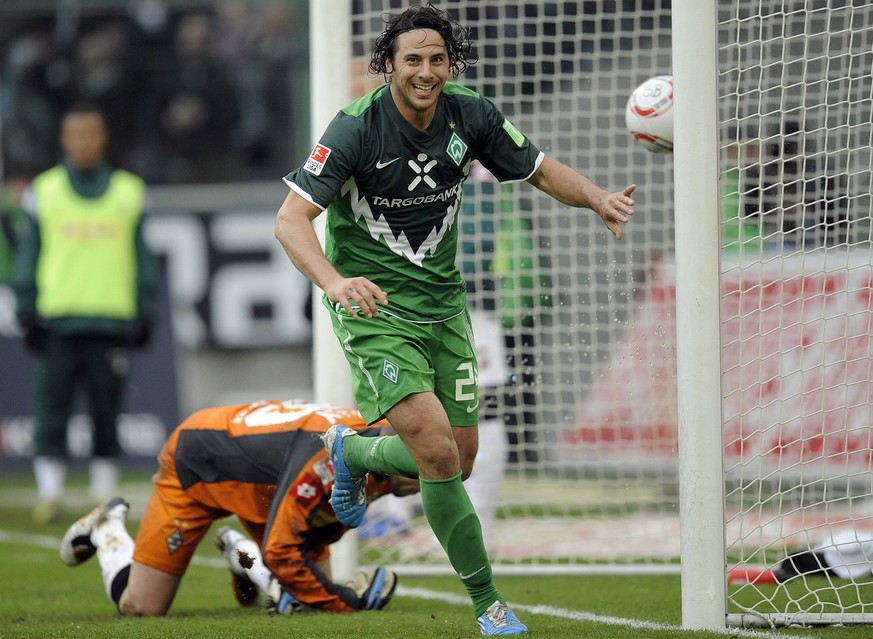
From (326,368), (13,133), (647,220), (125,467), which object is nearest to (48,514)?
(125,467)

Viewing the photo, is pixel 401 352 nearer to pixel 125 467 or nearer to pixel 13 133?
pixel 125 467

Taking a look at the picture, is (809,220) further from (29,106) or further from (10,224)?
(29,106)

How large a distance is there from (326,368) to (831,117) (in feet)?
7.81

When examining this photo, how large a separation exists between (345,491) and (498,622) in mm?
689

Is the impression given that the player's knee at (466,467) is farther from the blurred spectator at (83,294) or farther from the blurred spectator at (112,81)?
the blurred spectator at (112,81)

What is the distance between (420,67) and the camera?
14.9 ft

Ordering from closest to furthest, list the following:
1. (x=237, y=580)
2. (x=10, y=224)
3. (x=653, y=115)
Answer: (x=653, y=115), (x=237, y=580), (x=10, y=224)

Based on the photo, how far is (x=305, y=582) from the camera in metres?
5.25

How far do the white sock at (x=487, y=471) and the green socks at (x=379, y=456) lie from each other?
7.50 ft

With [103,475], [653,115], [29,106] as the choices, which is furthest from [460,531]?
[29,106]

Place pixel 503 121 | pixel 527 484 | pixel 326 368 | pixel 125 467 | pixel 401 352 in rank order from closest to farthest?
1. pixel 401 352
2. pixel 503 121
3. pixel 326 368
4. pixel 527 484
5. pixel 125 467

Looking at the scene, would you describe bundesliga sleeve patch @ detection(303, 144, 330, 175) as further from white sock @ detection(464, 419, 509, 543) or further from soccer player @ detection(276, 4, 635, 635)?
white sock @ detection(464, 419, 509, 543)

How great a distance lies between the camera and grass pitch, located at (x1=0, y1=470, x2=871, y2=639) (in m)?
4.65

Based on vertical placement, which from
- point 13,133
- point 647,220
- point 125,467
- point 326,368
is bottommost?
point 125,467
